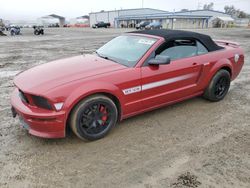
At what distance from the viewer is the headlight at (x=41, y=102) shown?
2960mm

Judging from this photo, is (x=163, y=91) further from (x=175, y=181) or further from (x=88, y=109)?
(x=175, y=181)

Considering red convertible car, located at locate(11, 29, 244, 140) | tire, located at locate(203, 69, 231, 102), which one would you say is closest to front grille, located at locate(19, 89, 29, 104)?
red convertible car, located at locate(11, 29, 244, 140)

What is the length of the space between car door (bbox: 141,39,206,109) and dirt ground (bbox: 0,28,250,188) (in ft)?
1.30

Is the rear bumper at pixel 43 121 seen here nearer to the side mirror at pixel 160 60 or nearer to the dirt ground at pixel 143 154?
the dirt ground at pixel 143 154

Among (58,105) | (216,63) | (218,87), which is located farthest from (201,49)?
(58,105)

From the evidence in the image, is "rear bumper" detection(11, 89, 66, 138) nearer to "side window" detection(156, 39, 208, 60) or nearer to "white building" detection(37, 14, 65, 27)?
"side window" detection(156, 39, 208, 60)

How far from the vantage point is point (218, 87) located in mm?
4777

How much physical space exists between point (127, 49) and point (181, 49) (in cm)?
97

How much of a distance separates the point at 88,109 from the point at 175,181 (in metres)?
1.46

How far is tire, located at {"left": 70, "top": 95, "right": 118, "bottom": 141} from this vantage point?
314cm

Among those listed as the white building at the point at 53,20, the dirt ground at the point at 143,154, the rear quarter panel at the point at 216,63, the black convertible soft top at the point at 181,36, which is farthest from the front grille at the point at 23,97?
the white building at the point at 53,20

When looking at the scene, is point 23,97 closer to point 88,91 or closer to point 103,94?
point 88,91

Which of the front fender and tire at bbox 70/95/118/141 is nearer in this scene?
the front fender

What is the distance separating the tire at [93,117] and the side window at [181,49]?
126cm
